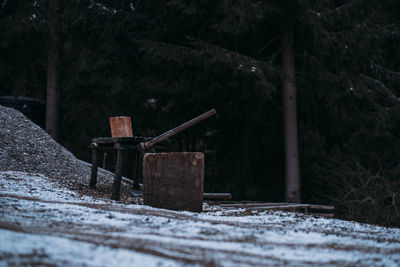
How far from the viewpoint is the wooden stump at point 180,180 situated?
6.21m

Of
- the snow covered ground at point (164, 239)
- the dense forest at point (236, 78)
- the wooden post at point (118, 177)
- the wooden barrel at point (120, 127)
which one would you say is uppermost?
the dense forest at point (236, 78)

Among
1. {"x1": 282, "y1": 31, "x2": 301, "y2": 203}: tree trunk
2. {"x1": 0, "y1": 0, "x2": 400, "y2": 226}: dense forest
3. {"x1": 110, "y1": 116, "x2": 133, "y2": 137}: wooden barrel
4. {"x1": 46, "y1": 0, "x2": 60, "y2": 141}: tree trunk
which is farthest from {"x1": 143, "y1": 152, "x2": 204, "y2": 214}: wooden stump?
{"x1": 46, "y1": 0, "x2": 60, "y2": 141}: tree trunk

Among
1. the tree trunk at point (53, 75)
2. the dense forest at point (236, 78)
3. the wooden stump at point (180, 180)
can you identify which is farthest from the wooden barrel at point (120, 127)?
the tree trunk at point (53, 75)

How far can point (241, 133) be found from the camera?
14023 mm

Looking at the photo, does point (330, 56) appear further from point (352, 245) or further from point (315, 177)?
point (352, 245)

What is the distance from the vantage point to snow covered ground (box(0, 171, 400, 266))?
9.75 ft

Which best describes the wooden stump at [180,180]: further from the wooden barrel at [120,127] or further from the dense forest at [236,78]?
the dense forest at [236,78]

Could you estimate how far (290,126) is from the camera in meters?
12.2

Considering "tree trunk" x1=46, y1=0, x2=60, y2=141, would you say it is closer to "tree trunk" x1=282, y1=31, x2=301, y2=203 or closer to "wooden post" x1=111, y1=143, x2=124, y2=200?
"tree trunk" x1=282, y1=31, x2=301, y2=203

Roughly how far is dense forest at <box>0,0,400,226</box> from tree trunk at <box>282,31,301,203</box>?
37mm

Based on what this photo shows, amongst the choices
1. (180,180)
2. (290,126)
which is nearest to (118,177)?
(180,180)

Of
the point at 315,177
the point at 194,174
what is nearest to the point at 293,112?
the point at 315,177

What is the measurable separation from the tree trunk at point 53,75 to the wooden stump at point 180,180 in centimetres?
853

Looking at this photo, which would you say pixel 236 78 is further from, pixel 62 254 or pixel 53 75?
pixel 62 254
